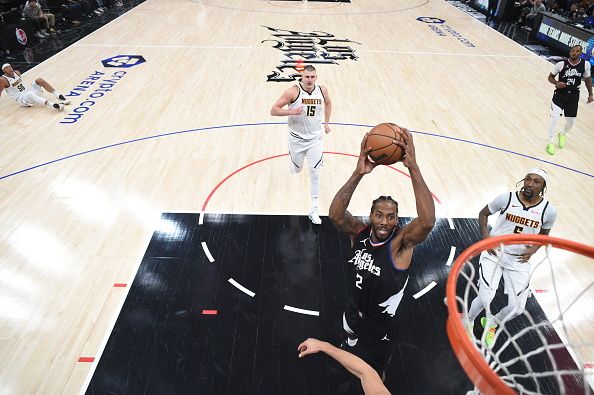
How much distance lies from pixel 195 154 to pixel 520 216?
528cm

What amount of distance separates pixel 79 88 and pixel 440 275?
9.23 meters

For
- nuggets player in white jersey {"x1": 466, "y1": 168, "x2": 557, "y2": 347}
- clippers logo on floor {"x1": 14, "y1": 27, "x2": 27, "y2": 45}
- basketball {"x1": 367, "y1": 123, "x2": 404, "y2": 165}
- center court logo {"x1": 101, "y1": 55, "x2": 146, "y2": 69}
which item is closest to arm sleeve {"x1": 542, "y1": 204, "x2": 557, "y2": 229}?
nuggets player in white jersey {"x1": 466, "y1": 168, "x2": 557, "y2": 347}

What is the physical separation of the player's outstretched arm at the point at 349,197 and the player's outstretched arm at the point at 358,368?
38.2 inches

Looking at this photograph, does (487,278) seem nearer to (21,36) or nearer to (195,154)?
(195,154)

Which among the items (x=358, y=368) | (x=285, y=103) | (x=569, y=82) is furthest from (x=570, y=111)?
(x=358, y=368)

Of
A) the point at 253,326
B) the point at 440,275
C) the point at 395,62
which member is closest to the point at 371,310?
the point at 253,326

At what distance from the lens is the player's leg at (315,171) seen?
5262 mm

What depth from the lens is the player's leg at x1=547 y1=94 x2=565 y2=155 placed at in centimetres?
706

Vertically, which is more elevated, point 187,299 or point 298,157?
point 298,157

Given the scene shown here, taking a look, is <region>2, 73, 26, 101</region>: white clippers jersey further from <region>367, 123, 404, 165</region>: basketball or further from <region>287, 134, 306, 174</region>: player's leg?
<region>367, 123, 404, 165</region>: basketball

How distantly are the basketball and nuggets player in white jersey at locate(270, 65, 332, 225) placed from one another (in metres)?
2.08

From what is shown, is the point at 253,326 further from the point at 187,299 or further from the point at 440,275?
the point at 440,275

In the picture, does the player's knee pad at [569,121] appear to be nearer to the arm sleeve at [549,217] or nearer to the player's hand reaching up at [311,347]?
the arm sleeve at [549,217]

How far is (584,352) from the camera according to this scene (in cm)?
392
